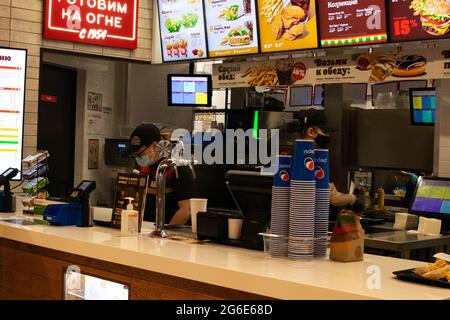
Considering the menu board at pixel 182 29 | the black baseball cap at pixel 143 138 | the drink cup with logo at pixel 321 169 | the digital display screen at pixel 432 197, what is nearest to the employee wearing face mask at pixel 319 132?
the digital display screen at pixel 432 197

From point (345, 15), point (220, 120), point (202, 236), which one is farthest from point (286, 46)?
point (202, 236)

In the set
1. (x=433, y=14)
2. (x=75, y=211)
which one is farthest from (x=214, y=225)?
(x=433, y=14)

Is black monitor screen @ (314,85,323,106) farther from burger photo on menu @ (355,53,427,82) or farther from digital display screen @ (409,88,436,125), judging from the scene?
burger photo on menu @ (355,53,427,82)

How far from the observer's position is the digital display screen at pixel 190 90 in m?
6.58

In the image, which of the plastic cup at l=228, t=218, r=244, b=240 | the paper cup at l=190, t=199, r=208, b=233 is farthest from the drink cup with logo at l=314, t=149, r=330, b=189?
the paper cup at l=190, t=199, r=208, b=233

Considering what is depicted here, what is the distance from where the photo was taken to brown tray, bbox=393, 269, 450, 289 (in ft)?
6.91

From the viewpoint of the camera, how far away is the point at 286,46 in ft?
18.4

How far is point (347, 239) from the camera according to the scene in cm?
254

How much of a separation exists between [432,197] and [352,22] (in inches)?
59.4

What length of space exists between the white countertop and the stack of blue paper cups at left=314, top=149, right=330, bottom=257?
8 centimetres

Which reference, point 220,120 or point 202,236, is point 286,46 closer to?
point 220,120

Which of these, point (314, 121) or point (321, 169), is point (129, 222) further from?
point (314, 121)

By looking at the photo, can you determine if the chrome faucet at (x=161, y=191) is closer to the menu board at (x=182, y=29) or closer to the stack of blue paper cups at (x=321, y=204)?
the stack of blue paper cups at (x=321, y=204)
